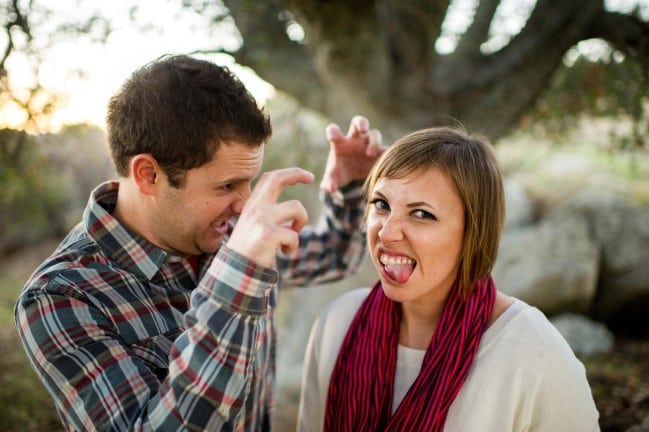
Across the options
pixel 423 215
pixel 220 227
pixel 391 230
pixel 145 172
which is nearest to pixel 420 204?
pixel 423 215

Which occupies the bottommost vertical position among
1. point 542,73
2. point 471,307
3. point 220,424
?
point 220,424

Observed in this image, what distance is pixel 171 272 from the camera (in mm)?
2082

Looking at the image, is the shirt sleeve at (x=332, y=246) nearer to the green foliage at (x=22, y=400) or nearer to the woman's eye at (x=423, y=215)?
the woman's eye at (x=423, y=215)

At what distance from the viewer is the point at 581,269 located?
5.73m

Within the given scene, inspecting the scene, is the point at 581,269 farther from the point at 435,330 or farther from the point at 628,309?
the point at 435,330

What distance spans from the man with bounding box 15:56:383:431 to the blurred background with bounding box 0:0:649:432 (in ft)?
1.25

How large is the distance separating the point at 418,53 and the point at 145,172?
2.69 meters

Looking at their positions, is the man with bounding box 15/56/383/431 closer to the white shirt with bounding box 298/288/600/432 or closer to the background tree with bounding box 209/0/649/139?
the white shirt with bounding box 298/288/600/432

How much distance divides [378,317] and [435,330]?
277mm

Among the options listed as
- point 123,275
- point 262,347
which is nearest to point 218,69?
point 123,275

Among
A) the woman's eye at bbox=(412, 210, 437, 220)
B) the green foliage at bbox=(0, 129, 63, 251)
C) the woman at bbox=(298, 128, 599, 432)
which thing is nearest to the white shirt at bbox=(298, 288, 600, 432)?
the woman at bbox=(298, 128, 599, 432)

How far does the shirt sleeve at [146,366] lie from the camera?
1.49 m

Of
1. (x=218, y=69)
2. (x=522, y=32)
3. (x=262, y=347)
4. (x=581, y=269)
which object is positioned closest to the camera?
(x=218, y=69)

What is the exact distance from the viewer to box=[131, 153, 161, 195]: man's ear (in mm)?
1941
